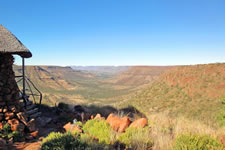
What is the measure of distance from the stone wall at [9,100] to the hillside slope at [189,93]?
16.9 meters

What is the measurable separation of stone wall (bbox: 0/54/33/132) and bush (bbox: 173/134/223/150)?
5.63 m

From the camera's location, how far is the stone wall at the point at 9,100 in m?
6.22

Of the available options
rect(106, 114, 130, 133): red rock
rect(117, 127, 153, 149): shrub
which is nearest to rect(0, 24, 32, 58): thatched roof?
rect(106, 114, 130, 133): red rock

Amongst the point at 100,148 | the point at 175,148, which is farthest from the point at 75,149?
the point at 175,148

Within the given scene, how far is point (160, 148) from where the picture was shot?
4.05 meters

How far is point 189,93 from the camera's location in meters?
26.2

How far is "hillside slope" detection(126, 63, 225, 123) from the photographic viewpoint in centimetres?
2097

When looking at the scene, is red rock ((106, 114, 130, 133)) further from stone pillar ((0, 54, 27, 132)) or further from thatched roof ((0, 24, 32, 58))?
thatched roof ((0, 24, 32, 58))

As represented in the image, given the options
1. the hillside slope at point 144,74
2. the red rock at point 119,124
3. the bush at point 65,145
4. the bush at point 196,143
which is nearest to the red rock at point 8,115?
the bush at point 65,145

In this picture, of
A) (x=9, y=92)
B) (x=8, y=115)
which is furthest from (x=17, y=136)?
(x=9, y=92)

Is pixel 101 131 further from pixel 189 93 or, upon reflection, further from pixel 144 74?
pixel 144 74

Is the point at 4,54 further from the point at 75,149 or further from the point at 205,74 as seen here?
the point at 205,74

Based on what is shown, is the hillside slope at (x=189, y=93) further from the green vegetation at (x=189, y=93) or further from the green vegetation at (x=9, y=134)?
the green vegetation at (x=9, y=134)

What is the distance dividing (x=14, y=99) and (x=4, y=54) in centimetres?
199
